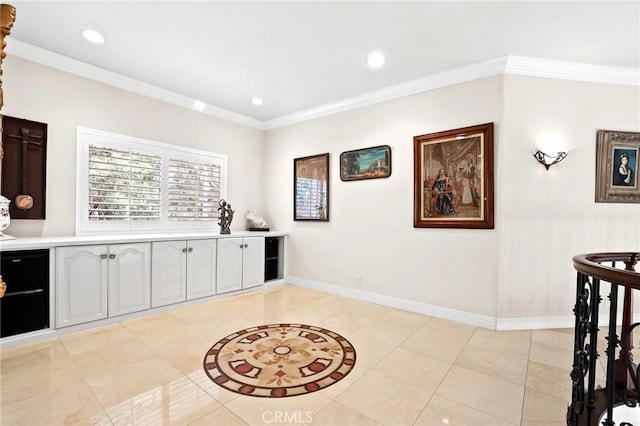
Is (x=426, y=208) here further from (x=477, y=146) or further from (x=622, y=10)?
(x=622, y=10)

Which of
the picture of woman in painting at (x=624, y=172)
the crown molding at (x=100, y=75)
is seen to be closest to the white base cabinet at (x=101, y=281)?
the crown molding at (x=100, y=75)

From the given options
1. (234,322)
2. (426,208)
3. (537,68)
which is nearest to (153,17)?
(234,322)

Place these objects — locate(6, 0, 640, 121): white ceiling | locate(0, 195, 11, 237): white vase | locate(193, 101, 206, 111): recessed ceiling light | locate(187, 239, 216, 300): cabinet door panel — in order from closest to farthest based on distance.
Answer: locate(6, 0, 640, 121): white ceiling < locate(0, 195, 11, 237): white vase < locate(187, 239, 216, 300): cabinet door panel < locate(193, 101, 206, 111): recessed ceiling light

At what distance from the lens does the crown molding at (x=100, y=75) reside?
3111mm

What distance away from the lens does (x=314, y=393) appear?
2105 millimetres

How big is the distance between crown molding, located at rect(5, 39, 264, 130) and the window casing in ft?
2.09

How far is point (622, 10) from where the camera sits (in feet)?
8.09

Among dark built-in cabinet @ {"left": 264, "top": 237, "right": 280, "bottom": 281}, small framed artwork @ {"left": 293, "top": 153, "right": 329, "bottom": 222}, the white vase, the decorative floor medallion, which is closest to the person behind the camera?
the decorative floor medallion

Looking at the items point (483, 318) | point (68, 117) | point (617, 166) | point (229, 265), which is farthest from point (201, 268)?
point (617, 166)

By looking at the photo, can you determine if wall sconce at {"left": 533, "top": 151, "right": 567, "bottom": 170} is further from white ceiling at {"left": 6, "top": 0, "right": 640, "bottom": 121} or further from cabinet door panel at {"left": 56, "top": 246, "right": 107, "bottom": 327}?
cabinet door panel at {"left": 56, "top": 246, "right": 107, "bottom": 327}

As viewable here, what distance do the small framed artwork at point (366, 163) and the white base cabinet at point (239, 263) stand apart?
1754 mm

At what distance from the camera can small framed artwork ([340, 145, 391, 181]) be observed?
4.09 metres

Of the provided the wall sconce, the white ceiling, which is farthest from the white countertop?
the wall sconce

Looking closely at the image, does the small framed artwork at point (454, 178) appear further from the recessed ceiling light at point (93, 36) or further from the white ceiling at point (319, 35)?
the recessed ceiling light at point (93, 36)
